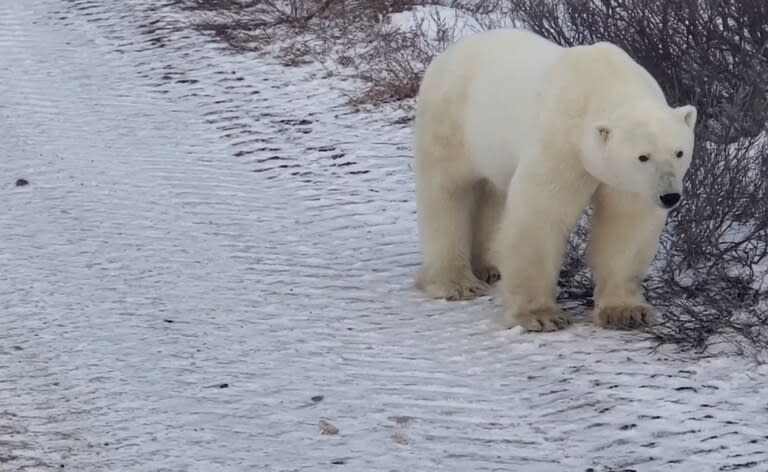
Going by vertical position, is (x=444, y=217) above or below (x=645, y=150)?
below

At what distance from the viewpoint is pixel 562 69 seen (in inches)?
206

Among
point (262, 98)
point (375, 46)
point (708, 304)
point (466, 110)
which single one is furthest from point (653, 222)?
point (375, 46)

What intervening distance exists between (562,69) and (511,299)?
0.99 meters

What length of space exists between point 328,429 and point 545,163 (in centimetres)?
150

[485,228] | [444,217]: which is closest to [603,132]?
A: [444,217]

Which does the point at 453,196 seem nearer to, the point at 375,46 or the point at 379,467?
the point at 379,467

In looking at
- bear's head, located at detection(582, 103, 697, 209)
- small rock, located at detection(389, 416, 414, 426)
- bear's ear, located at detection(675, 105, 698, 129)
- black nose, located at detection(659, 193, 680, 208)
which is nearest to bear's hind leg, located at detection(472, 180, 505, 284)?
bear's head, located at detection(582, 103, 697, 209)

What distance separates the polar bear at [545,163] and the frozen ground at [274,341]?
0.75 feet

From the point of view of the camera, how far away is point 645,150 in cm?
477

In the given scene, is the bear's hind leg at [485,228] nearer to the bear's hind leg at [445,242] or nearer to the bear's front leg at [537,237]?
the bear's hind leg at [445,242]

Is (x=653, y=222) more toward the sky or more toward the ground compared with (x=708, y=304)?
more toward the sky

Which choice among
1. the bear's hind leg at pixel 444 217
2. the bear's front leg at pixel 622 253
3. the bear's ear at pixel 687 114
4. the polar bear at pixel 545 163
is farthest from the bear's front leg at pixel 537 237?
the bear's hind leg at pixel 444 217

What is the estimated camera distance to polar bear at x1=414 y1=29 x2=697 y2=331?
192 inches

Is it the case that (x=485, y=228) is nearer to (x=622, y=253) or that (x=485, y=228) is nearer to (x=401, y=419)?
(x=622, y=253)
